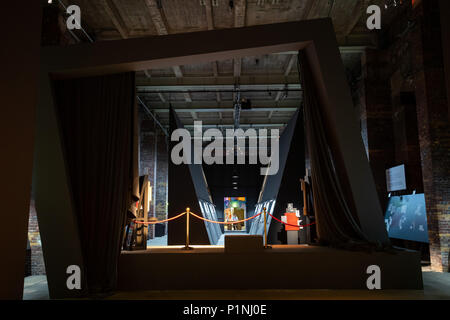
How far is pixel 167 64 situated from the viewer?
15.7ft

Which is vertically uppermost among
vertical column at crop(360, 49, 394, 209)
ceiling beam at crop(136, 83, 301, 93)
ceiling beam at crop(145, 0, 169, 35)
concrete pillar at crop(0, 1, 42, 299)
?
ceiling beam at crop(145, 0, 169, 35)

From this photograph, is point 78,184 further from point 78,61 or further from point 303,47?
point 303,47

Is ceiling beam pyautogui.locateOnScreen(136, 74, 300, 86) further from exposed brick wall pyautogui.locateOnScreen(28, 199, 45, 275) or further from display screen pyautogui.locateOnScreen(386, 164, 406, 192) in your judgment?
exposed brick wall pyautogui.locateOnScreen(28, 199, 45, 275)

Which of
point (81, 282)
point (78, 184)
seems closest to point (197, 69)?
point (78, 184)

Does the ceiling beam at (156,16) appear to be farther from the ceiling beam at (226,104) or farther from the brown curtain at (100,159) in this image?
the ceiling beam at (226,104)

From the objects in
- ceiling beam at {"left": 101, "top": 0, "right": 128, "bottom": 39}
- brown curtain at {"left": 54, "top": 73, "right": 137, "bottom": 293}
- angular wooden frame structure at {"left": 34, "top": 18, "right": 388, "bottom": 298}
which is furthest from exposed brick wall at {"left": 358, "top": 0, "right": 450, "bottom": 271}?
ceiling beam at {"left": 101, "top": 0, "right": 128, "bottom": 39}

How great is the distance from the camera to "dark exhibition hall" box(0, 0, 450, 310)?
2.85 m

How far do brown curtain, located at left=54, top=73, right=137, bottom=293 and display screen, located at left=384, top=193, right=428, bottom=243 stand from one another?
6180 millimetres

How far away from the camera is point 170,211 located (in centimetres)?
826

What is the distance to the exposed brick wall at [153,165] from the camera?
13.5 meters

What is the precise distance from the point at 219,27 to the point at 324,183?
4988mm

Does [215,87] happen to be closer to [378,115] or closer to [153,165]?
[153,165]

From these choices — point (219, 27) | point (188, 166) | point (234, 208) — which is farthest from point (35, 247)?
point (234, 208)

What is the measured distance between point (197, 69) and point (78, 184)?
660 centimetres
